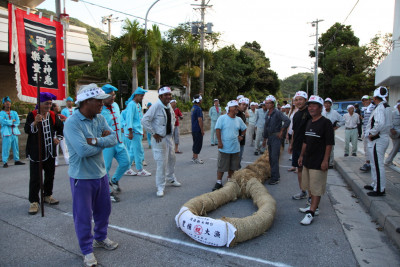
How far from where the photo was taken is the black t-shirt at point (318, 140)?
419 cm

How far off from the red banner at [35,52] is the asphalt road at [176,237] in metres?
6.17

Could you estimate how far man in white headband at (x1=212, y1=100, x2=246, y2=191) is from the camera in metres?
5.61

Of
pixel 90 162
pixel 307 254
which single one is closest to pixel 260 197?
pixel 307 254

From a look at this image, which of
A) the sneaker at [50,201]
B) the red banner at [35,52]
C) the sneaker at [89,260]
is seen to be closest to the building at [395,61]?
the sneaker at [50,201]

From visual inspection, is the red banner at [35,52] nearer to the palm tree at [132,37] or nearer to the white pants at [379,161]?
the palm tree at [132,37]

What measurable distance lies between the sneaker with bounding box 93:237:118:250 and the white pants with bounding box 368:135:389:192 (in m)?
4.48

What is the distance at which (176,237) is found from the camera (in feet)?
12.1

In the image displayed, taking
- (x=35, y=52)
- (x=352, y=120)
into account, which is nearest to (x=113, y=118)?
(x=35, y=52)

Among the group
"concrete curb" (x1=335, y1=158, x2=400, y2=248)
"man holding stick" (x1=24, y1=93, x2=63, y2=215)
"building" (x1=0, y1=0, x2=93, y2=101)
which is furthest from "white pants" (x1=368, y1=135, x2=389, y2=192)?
"building" (x1=0, y1=0, x2=93, y2=101)

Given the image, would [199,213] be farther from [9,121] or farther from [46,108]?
[9,121]

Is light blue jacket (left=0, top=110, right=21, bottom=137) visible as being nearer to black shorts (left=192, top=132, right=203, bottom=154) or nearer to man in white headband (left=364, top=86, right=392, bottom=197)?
black shorts (left=192, top=132, right=203, bottom=154)

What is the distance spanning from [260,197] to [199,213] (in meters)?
1.08

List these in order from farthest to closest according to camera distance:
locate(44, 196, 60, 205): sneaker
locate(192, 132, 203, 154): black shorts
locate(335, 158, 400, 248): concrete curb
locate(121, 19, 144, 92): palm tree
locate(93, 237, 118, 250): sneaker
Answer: locate(121, 19, 144, 92): palm tree → locate(192, 132, 203, 154): black shorts → locate(44, 196, 60, 205): sneaker → locate(335, 158, 400, 248): concrete curb → locate(93, 237, 118, 250): sneaker

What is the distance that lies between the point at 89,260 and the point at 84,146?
120 centimetres
